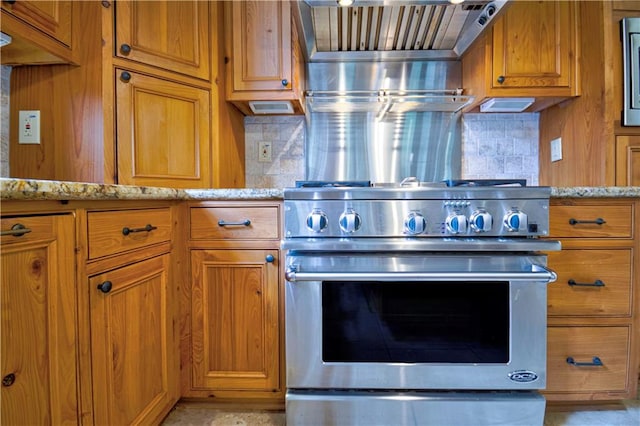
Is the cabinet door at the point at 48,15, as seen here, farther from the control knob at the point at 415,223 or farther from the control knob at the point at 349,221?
the control knob at the point at 415,223

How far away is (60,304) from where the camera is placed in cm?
73

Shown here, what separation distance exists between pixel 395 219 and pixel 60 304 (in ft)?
3.12

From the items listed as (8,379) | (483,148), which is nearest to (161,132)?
(8,379)

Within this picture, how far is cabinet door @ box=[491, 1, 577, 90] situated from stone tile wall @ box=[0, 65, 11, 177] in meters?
2.13

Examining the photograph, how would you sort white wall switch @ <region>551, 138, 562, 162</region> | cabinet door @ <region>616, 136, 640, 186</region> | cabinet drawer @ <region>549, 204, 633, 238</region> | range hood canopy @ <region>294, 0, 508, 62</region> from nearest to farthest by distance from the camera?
cabinet drawer @ <region>549, 204, 633, 238</region> < range hood canopy @ <region>294, 0, 508, 62</region> < cabinet door @ <region>616, 136, 640, 186</region> < white wall switch @ <region>551, 138, 562, 162</region>

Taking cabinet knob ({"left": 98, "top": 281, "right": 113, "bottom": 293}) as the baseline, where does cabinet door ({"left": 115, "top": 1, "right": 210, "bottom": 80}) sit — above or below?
above

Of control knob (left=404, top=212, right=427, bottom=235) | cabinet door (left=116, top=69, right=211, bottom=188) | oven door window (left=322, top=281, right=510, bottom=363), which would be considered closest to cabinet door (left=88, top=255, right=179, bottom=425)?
cabinet door (left=116, top=69, right=211, bottom=188)

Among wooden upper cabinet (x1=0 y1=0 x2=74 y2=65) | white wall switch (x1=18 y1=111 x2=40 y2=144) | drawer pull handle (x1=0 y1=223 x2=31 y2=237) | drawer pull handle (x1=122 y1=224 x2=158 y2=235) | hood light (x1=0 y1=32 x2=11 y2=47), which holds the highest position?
wooden upper cabinet (x1=0 y1=0 x2=74 y2=65)

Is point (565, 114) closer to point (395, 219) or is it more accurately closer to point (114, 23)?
point (395, 219)

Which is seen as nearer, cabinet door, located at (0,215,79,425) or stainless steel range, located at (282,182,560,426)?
cabinet door, located at (0,215,79,425)

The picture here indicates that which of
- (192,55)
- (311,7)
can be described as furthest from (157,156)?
(311,7)

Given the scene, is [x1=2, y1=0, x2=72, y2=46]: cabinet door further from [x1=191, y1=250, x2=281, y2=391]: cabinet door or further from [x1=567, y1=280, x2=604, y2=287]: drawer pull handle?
[x1=567, y1=280, x2=604, y2=287]: drawer pull handle

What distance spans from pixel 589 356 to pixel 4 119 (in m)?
2.47

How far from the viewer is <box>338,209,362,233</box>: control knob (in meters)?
1.04
